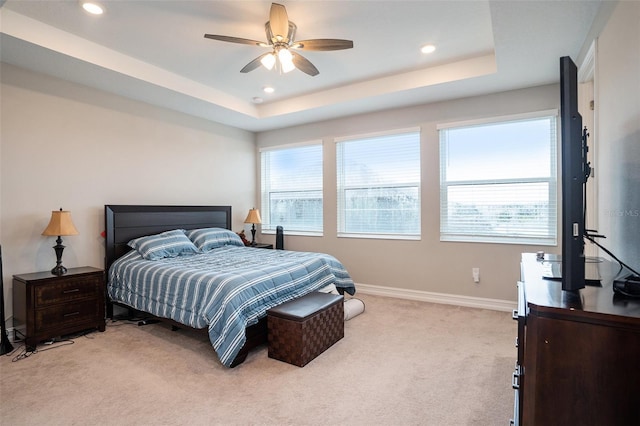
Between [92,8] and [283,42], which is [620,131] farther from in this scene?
[92,8]

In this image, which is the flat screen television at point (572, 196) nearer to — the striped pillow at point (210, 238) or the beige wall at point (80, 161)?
the striped pillow at point (210, 238)

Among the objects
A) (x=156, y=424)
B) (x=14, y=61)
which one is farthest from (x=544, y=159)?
(x=14, y=61)

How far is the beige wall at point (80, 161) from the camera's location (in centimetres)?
317

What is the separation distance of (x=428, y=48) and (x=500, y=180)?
1.76 meters

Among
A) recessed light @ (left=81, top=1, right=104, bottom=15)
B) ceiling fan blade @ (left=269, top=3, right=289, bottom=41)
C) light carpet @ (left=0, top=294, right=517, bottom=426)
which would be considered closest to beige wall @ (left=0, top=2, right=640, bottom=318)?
light carpet @ (left=0, top=294, right=517, bottom=426)

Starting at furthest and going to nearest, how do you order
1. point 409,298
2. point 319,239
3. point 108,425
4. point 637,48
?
point 319,239
point 409,298
point 108,425
point 637,48

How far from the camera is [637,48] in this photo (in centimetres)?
163

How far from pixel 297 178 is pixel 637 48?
14.3ft

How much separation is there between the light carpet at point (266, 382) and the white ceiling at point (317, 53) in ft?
8.45

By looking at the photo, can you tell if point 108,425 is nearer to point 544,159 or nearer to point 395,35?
point 395,35

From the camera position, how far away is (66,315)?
310cm

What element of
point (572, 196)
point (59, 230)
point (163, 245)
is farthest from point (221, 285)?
point (572, 196)

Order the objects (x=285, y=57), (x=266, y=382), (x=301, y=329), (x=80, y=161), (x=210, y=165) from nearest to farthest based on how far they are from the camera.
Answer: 1. (x=266, y=382)
2. (x=301, y=329)
3. (x=285, y=57)
4. (x=80, y=161)
5. (x=210, y=165)

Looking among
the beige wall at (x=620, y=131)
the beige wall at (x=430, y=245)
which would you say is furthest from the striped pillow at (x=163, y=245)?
the beige wall at (x=620, y=131)
